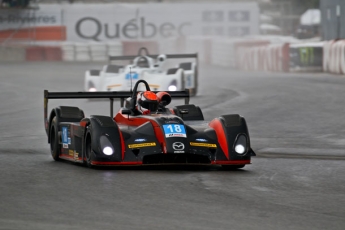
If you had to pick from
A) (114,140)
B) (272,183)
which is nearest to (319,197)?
(272,183)

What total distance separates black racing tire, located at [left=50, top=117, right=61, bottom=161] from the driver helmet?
1206mm

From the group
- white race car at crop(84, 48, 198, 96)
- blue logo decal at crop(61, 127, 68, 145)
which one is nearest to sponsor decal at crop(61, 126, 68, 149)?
blue logo decal at crop(61, 127, 68, 145)

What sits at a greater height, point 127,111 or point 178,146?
point 127,111

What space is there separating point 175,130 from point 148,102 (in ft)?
3.30

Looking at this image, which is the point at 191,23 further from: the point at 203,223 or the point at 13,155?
the point at 203,223

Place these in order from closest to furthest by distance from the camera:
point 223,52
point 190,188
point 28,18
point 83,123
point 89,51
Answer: point 190,188 → point 83,123 → point 223,52 → point 89,51 → point 28,18

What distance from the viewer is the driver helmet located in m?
12.1

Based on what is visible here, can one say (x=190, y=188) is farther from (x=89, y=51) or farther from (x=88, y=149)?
(x=89, y=51)

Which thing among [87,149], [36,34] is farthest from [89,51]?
[87,149]

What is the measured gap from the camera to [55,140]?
41.7 feet

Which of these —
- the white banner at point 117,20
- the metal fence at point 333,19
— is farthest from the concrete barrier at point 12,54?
the metal fence at point 333,19

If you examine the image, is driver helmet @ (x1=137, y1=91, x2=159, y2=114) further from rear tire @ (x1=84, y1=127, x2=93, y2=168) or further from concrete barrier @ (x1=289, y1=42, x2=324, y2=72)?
concrete barrier @ (x1=289, y1=42, x2=324, y2=72)

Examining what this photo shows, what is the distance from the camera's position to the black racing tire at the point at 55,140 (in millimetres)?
12570

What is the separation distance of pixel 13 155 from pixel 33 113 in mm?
8747
